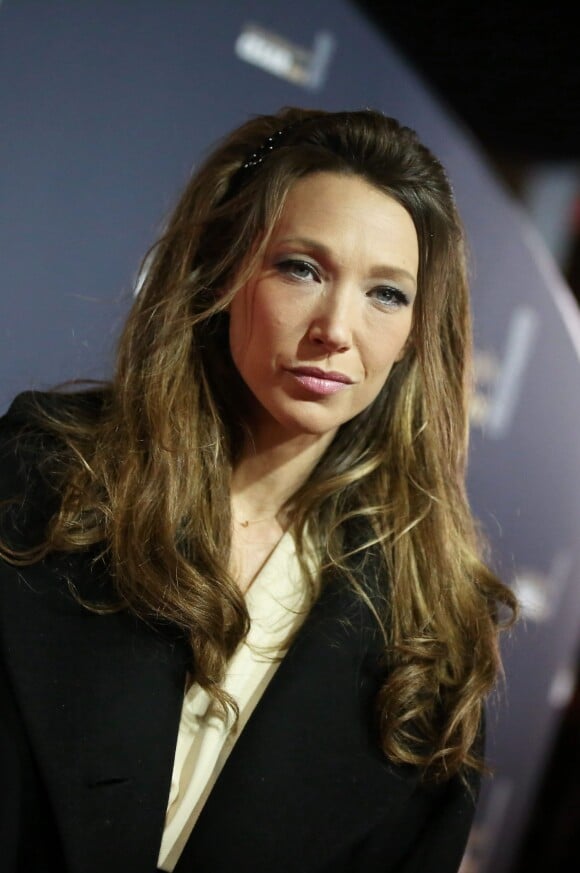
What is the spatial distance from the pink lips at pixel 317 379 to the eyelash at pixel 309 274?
89 mm

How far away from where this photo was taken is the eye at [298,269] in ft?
3.44

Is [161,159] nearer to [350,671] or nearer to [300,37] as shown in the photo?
[300,37]

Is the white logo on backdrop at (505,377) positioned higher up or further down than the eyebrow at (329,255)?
further down

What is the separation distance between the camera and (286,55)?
1.36 m

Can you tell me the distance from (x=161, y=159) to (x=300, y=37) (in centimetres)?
25

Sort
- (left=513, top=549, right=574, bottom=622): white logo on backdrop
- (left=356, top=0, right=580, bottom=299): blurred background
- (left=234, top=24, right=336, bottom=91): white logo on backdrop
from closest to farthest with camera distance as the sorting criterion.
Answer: (left=234, top=24, right=336, bottom=91): white logo on backdrop → (left=356, top=0, right=580, bottom=299): blurred background → (left=513, top=549, right=574, bottom=622): white logo on backdrop

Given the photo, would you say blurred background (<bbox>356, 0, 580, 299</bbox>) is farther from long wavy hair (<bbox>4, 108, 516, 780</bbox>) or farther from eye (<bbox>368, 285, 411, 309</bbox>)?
eye (<bbox>368, 285, 411, 309</bbox>)

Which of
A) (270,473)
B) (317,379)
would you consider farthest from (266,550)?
(317,379)

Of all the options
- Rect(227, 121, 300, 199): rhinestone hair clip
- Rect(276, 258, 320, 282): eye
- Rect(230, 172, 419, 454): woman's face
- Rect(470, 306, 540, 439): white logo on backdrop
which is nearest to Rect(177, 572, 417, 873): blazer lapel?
Rect(230, 172, 419, 454): woman's face

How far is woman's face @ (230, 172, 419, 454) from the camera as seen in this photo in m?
1.04

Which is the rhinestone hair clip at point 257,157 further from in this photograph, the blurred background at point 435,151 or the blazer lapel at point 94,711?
the blazer lapel at point 94,711

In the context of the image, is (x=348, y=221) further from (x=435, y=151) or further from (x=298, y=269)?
(x=435, y=151)

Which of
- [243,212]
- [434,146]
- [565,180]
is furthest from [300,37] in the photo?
[565,180]

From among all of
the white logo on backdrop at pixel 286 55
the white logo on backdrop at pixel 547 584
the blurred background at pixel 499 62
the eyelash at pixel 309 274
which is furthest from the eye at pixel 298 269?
the white logo on backdrop at pixel 547 584
